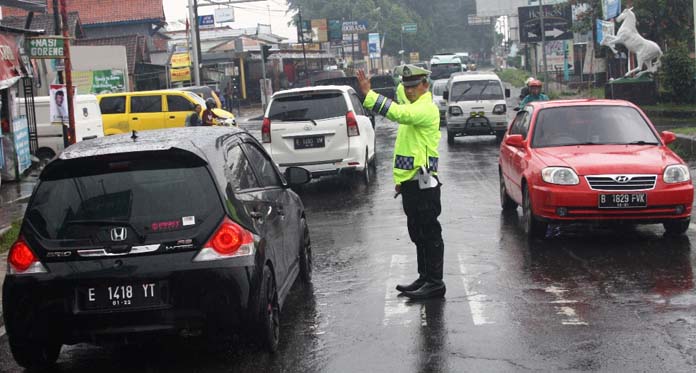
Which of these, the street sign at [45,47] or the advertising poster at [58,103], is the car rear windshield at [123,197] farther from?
the advertising poster at [58,103]

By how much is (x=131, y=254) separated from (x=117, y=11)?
56.6 m

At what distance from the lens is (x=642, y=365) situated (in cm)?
584

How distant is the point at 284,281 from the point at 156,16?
Answer: 5384 cm

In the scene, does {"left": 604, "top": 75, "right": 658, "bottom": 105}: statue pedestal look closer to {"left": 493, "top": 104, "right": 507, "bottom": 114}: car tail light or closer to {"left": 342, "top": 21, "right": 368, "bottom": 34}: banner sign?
{"left": 493, "top": 104, "right": 507, "bottom": 114}: car tail light

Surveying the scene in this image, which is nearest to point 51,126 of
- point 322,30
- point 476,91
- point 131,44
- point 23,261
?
point 476,91

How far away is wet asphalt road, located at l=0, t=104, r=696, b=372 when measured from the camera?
615cm

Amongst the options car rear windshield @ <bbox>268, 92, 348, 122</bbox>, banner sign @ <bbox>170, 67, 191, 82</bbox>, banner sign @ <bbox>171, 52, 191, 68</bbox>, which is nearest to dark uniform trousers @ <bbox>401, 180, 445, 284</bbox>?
car rear windshield @ <bbox>268, 92, 348, 122</bbox>

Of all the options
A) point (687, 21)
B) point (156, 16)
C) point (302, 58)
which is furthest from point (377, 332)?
point (302, 58)

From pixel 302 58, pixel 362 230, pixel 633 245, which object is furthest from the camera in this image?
pixel 302 58

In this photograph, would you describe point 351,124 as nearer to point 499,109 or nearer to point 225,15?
point 499,109

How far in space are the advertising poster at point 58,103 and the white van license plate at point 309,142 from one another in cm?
468

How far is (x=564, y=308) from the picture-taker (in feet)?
24.2

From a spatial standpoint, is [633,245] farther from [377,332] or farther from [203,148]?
[203,148]

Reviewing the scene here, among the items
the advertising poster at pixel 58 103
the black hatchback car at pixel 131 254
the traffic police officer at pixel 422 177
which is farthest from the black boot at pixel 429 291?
the advertising poster at pixel 58 103
